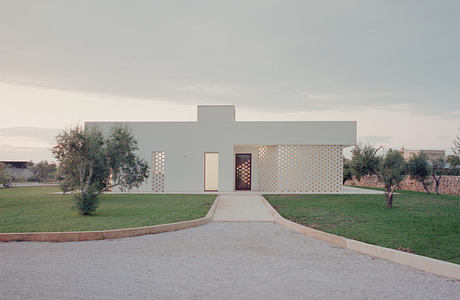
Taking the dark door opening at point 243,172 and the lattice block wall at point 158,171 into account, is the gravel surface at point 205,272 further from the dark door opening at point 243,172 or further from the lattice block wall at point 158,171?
the dark door opening at point 243,172

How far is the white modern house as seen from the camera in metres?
16.2

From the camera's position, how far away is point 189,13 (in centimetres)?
1342

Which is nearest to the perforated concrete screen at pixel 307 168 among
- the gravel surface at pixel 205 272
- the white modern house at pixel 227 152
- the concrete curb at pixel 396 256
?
the white modern house at pixel 227 152

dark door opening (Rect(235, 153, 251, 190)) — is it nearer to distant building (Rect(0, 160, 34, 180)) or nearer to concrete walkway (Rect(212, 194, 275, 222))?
concrete walkway (Rect(212, 194, 275, 222))

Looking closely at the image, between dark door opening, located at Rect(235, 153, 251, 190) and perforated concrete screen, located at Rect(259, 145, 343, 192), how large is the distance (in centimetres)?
204

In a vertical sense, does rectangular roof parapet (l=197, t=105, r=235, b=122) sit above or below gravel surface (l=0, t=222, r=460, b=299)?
above

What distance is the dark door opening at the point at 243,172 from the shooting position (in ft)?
59.5

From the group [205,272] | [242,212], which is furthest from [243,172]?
[205,272]

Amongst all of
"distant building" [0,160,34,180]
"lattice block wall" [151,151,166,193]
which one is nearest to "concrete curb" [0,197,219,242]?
"lattice block wall" [151,151,166,193]

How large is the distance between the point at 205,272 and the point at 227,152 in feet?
40.7

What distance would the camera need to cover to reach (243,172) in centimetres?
1820

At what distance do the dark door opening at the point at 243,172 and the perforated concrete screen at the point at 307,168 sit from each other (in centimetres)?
204

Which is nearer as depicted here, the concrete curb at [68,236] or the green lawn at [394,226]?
the green lawn at [394,226]

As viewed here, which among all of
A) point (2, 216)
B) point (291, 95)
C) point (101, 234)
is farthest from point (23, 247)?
point (291, 95)
